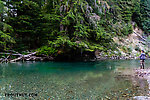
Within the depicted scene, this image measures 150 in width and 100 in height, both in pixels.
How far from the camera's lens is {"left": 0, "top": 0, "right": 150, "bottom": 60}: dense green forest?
23.0 m

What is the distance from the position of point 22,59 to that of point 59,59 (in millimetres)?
5710

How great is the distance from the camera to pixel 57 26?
25.6m

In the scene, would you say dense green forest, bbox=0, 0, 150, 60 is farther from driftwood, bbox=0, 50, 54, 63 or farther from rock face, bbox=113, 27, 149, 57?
rock face, bbox=113, 27, 149, 57

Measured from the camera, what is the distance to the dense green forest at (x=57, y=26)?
23047 millimetres

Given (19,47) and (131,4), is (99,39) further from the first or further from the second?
(131,4)

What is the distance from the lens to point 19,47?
26922mm

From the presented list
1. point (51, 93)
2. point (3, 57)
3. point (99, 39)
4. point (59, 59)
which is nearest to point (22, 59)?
point (3, 57)

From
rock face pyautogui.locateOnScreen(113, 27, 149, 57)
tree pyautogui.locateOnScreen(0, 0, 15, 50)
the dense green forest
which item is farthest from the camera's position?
rock face pyautogui.locateOnScreen(113, 27, 149, 57)

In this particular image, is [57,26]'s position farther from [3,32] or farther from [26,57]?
[3,32]

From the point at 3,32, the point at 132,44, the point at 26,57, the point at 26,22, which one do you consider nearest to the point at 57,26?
the point at 26,22

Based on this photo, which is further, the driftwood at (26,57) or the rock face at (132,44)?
the rock face at (132,44)

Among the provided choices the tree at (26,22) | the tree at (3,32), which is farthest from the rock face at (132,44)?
the tree at (3,32)

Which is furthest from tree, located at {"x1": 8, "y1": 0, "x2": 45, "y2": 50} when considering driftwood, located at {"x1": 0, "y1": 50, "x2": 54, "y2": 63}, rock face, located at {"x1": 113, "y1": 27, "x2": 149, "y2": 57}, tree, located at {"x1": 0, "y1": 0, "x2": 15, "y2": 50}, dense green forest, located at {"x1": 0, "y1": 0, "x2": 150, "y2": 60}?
rock face, located at {"x1": 113, "y1": 27, "x2": 149, "y2": 57}

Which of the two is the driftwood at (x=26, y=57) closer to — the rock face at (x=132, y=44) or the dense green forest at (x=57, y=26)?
the dense green forest at (x=57, y=26)
